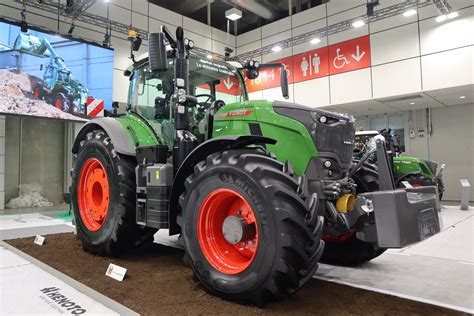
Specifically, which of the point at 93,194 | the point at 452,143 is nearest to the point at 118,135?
the point at 93,194

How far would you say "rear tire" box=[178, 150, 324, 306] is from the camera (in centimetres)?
209

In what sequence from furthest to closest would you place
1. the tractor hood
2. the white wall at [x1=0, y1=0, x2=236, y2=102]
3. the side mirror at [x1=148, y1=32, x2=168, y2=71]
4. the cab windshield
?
the white wall at [x1=0, y1=0, x2=236, y2=102], the cab windshield, the side mirror at [x1=148, y1=32, x2=168, y2=71], the tractor hood

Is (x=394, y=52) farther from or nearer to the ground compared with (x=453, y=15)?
nearer to the ground

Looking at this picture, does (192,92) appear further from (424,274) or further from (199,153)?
(424,274)

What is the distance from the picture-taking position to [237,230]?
2.38 metres

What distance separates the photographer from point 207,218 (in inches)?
102

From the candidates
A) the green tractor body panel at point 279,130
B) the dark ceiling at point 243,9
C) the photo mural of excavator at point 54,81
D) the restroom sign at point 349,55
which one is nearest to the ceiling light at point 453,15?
the restroom sign at point 349,55

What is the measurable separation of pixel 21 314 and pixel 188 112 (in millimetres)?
2071

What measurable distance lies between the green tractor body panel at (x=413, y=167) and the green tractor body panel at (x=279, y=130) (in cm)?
657

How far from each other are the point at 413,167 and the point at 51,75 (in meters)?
8.80

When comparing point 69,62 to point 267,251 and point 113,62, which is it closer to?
point 113,62

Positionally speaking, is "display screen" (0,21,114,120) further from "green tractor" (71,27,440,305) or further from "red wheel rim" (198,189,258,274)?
"red wheel rim" (198,189,258,274)

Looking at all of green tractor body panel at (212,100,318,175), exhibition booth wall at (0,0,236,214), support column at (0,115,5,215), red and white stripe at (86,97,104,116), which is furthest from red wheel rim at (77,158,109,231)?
support column at (0,115,5,215)

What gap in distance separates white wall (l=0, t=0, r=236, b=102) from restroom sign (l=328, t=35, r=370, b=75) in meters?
4.44
